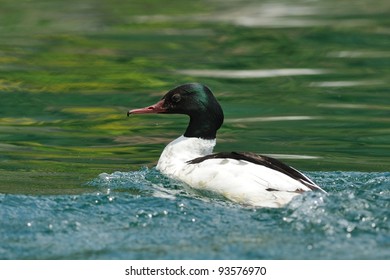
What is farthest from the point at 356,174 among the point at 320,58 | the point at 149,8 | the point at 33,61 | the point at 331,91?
the point at 149,8

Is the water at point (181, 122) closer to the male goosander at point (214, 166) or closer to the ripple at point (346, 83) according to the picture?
the ripple at point (346, 83)

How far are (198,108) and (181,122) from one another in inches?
122

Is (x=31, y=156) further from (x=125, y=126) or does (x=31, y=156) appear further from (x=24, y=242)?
(x=24, y=242)

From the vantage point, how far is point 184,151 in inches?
409

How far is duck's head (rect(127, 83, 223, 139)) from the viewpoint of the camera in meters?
10.4

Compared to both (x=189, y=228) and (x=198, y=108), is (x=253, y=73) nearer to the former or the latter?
(x=198, y=108)

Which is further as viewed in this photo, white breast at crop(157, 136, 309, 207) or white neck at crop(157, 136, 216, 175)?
white neck at crop(157, 136, 216, 175)

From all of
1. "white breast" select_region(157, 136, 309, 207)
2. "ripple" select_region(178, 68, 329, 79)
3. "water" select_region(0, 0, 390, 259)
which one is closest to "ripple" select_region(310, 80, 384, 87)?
"water" select_region(0, 0, 390, 259)

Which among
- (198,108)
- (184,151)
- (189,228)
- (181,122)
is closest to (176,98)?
(198,108)

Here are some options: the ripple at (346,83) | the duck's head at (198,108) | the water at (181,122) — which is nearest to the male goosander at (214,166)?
the duck's head at (198,108)

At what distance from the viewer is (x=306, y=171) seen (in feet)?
35.8

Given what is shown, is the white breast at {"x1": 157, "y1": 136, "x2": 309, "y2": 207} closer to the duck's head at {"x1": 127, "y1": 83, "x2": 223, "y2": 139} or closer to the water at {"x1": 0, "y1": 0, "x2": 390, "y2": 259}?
the water at {"x1": 0, "y1": 0, "x2": 390, "y2": 259}

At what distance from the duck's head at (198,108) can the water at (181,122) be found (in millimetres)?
644

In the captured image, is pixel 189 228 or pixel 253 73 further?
pixel 253 73
